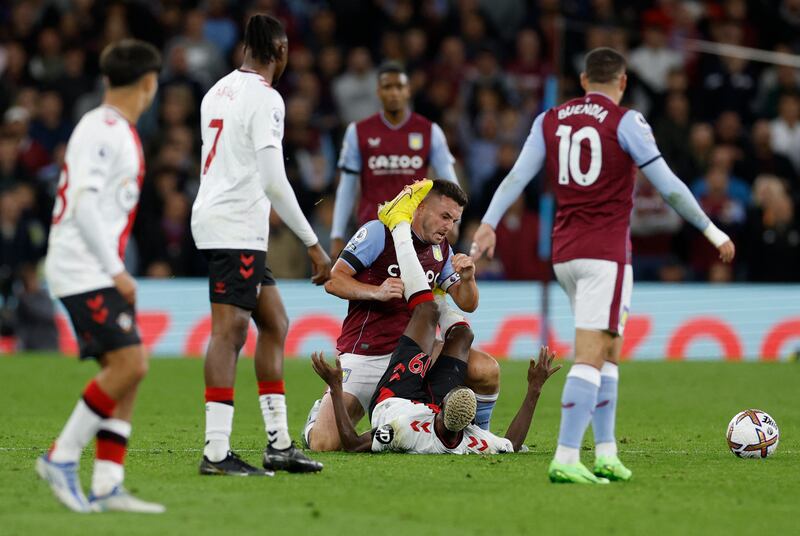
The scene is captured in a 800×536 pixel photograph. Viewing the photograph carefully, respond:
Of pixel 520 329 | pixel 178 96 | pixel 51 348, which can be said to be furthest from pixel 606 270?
pixel 178 96

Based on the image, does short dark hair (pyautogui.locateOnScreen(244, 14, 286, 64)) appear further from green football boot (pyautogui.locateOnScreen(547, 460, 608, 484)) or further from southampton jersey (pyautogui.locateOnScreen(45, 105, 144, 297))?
green football boot (pyautogui.locateOnScreen(547, 460, 608, 484))

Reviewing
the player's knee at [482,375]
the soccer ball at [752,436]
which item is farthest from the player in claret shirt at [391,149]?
the soccer ball at [752,436]

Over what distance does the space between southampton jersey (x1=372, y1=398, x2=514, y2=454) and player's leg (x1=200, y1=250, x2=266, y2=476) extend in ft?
4.46

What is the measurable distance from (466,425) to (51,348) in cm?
1021

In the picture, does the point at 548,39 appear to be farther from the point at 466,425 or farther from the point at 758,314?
the point at 466,425

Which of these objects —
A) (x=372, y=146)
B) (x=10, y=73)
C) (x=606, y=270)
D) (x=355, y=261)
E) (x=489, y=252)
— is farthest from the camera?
(x=10, y=73)

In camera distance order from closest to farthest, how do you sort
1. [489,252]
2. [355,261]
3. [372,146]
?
1. [489,252]
2. [355,261]
3. [372,146]

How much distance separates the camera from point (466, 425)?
7965mm

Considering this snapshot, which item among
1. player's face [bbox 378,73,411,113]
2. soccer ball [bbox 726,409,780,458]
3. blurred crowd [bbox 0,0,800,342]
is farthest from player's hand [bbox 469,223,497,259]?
blurred crowd [bbox 0,0,800,342]

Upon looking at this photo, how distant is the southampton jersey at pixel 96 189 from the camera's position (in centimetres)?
596

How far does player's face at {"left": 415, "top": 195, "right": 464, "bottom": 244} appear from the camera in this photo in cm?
866

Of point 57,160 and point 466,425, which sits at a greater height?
point 57,160

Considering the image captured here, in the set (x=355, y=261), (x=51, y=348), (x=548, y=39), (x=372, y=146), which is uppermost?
(x=548, y=39)

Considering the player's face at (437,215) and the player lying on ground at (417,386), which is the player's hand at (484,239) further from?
the player's face at (437,215)
